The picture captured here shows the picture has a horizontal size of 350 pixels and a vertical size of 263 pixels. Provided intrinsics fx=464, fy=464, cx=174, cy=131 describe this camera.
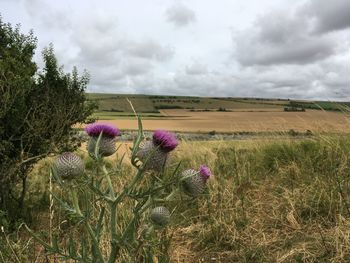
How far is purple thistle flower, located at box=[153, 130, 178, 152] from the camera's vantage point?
2791 mm

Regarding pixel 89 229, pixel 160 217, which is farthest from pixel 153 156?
pixel 89 229

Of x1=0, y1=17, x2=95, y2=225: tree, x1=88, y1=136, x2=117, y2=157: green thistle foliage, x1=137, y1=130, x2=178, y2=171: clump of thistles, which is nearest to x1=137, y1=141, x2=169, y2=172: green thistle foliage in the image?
x1=137, y1=130, x2=178, y2=171: clump of thistles

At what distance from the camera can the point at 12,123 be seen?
308 inches

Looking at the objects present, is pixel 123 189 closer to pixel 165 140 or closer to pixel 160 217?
pixel 160 217

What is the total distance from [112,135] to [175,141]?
49 cm

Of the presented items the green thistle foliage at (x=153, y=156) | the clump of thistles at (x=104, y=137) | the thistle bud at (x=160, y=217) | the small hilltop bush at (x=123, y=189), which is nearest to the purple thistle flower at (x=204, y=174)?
the small hilltop bush at (x=123, y=189)

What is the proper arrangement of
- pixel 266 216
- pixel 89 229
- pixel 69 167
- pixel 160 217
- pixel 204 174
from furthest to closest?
pixel 266 216
pixel 204 174
pixel 69 167
pixel 160 217
pixel 89 229

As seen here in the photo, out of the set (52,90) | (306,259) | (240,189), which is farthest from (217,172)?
(306,259)

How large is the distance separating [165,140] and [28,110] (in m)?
6.01

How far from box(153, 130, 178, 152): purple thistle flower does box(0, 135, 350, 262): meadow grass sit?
1469 millimetres


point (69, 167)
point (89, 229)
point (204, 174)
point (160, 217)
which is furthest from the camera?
point (204, 174)

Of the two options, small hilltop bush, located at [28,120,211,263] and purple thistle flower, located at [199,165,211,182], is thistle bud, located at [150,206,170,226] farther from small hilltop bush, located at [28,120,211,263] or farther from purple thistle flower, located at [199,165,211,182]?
purple thistle flower, located at [199,165,211,182]

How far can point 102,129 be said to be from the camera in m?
3.00

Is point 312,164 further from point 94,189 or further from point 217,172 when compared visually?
point 94,189
